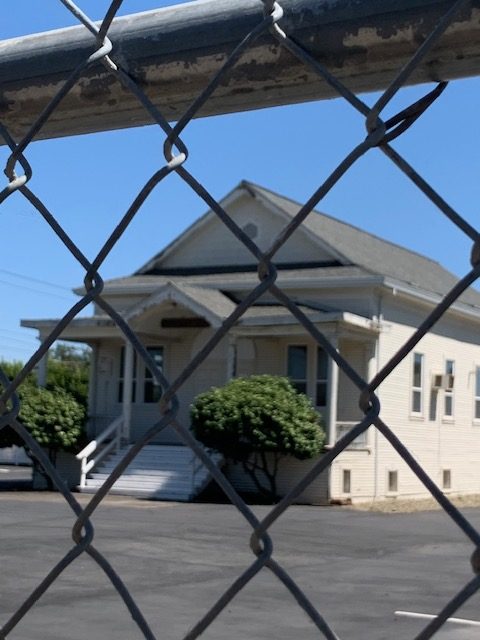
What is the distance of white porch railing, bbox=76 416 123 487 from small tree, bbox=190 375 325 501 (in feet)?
9.39

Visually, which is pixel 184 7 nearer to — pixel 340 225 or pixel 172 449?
pixel 172 449

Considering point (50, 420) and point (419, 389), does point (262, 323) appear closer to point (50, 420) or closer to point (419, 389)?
point (419, 389)

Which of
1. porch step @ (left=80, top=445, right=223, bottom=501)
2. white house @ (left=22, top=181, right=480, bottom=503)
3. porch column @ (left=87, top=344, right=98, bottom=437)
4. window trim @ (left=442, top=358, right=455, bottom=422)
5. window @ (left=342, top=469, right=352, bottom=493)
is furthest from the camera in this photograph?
window trim @ (left=442, top=358, right=455, bottom=422)

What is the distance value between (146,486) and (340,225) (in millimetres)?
11138

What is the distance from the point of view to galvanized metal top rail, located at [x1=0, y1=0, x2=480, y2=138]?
152 cm

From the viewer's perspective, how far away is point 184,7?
5.81 feet

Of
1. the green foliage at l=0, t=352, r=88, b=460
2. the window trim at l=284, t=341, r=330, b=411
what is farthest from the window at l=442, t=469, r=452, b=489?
the green foliage at l=0, t=352, r=88, b=460

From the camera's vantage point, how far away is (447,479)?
29844 mm

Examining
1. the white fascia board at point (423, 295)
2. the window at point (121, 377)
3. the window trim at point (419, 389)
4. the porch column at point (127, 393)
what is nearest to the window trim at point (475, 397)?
the white fascia board at point (423, 295)

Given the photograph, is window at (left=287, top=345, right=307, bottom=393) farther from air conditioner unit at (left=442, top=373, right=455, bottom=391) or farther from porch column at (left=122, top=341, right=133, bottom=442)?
air conditioner unit at (left=442, top=373, right=455, bottom=391)

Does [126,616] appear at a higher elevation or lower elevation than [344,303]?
lower

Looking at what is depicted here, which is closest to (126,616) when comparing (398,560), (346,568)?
(346,568)

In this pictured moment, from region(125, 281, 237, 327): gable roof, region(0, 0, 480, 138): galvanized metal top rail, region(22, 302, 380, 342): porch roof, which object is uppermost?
region(125, 281, 237, 327): gable roof

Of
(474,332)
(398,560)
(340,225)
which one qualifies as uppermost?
(340,225)
